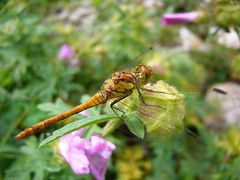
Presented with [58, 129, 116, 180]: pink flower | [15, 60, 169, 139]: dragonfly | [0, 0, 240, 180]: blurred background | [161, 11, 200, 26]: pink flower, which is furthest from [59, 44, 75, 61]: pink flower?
[15, 60, 169, 139]: dragonfly

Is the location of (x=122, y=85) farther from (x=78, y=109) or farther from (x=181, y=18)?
(x=181, y=18)

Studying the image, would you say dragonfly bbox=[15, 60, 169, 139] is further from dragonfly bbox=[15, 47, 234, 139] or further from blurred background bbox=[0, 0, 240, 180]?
blurred background bbox=[0, 0, 240, 180]

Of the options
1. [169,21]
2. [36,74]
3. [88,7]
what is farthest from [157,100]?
[88,7]

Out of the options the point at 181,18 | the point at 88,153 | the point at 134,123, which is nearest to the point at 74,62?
the point at 181,18

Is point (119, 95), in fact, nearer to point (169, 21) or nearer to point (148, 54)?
point (148, 54)

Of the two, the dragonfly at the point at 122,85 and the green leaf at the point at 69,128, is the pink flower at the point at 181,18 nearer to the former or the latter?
the dragonfly at the point at 122,85

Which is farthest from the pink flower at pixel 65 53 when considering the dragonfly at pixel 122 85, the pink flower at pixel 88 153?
the dragonfly at pixel 122 85
